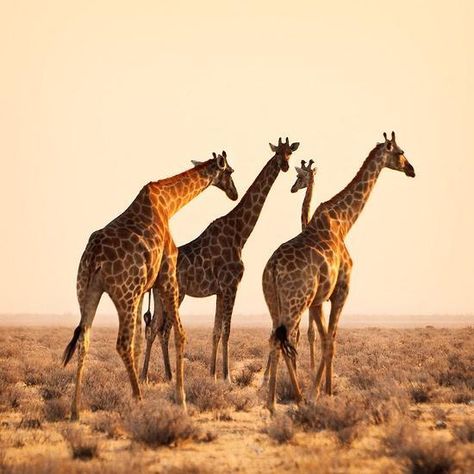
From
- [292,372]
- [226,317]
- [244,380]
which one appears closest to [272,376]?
[292,372]

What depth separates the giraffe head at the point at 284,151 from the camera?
15.9 m

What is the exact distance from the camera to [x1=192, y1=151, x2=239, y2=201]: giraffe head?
1414 cm

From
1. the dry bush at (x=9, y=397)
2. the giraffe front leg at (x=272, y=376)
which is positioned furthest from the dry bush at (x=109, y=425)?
the dry bush at (x=9, y=397)

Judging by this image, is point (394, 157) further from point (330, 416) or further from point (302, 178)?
point (330, 416)

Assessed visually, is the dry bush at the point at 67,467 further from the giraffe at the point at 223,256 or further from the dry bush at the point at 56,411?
the giraffe at the point at 223,256

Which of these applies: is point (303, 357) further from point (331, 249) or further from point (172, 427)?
point (172, 427)

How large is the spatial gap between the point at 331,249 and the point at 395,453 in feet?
14.6

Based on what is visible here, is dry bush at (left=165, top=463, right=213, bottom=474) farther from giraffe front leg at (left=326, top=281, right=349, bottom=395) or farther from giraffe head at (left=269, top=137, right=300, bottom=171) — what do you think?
giraffe head at (left=269, top=137, right=300, bottom=171)

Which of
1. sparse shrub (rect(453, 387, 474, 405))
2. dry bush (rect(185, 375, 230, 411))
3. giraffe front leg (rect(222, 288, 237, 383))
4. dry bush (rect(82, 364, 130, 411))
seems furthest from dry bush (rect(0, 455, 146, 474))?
giraffe front leg (rect(222, 288, 237, 383))

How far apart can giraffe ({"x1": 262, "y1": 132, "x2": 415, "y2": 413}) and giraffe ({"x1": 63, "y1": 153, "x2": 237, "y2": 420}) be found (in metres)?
1.54

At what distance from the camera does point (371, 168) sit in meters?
13.9

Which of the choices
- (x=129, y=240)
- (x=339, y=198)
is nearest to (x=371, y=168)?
(x=339, y=198)

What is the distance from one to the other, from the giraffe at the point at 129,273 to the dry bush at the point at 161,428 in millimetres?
1789

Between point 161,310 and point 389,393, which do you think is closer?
point 389,393
